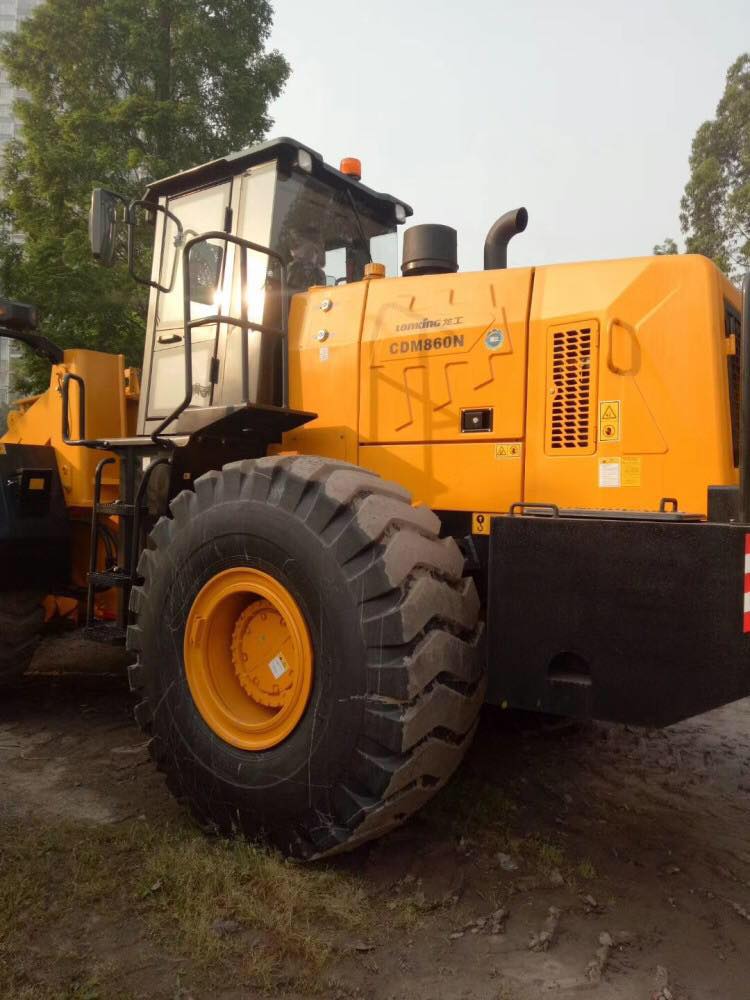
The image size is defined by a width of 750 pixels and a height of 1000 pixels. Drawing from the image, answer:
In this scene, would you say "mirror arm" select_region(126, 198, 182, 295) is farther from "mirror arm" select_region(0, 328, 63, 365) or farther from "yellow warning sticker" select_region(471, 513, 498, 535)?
"yellow warning sticker" select_region(471, 513, 498, 535)

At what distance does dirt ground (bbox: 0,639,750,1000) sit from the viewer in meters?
2.36

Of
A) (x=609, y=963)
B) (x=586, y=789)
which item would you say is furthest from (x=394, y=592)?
(x=586, y=789)

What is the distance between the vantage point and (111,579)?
4.34 meters

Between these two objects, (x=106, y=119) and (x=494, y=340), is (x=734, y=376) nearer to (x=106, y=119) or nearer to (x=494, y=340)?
(x=494, y=340)

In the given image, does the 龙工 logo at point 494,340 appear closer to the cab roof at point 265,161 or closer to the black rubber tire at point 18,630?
the cab roof at point 265,161

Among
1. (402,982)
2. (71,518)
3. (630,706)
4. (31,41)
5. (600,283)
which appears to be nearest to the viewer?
(402,982)

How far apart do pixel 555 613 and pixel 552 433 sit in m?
0.84

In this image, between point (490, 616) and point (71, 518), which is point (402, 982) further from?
point (71, 518)

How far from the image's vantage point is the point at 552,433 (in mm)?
3277

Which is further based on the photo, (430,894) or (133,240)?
(133,240)

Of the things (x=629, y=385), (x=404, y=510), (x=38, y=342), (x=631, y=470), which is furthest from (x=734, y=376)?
(x=38, y=342)

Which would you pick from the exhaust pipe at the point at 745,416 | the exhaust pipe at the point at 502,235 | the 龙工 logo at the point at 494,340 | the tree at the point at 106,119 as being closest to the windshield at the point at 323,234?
the exhaust pipe at the point at 502,235

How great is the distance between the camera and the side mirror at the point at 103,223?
4.00 meters

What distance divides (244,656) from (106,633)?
132 cm
